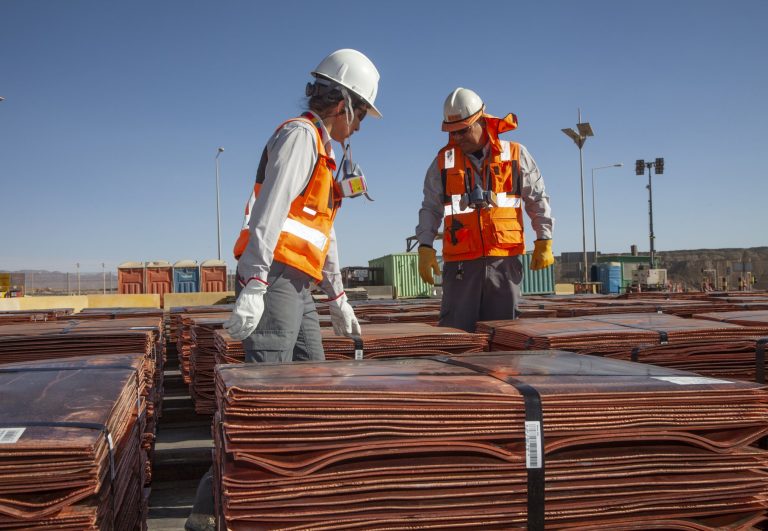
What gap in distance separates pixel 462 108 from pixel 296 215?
2.40 metres

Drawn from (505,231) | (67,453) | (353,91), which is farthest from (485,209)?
(67,453)

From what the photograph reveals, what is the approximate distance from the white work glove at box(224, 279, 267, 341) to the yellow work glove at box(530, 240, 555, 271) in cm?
312

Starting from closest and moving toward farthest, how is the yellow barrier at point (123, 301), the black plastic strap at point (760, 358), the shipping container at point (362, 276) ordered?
the black plastic strap at point (760, 358), the yellow barrier at point (123, 301), the shipping container at point (362, 276)

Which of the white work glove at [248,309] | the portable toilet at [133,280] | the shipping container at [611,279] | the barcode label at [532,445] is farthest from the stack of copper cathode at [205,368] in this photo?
the shipping container at [611,279]

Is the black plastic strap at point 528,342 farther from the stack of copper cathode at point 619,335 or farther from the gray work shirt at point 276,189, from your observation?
the gray work shirt at point 276,189

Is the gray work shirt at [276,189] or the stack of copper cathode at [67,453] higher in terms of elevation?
the gray work shirt at [276,189]

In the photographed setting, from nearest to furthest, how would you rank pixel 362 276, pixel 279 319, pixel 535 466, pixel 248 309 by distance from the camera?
pixel 535 466
pixel 248 309
pixel 279 319
pixel 362 276

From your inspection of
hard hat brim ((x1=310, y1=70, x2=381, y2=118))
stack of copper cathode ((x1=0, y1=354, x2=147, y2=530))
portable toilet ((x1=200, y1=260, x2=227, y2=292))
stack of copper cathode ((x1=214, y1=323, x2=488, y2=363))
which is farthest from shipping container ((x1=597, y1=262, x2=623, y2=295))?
stack of copper cathode ((x1=0, y1=354, x2=147, y2=530))

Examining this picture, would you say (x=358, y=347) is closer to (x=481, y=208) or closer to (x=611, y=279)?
(x=481, y=208)

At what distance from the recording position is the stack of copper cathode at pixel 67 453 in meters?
1.78

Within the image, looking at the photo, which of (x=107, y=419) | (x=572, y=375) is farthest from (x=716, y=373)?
(x=107, y=419)

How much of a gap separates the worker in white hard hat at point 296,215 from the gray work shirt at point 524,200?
197 cm

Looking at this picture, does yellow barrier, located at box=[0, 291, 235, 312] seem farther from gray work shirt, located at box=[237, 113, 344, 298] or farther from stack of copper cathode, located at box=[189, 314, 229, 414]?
gray work shirt, located at box=[237, 113, 344, 298]

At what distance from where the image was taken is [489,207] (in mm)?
5055
